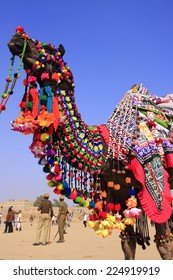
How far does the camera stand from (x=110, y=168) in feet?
15.3

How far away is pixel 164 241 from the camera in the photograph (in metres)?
4.58

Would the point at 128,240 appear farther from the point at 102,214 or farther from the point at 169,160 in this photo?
the point at 169,160

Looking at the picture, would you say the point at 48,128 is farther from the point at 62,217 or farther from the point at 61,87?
the point at 62,217

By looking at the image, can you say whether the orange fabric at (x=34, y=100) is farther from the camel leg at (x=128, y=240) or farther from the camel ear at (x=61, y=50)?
the camel leg at (x=128, y=240)

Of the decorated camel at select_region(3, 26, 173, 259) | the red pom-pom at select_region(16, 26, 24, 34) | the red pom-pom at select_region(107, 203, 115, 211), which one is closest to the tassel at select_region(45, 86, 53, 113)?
the decorated camel at select_region(3, 26, 173, 259)

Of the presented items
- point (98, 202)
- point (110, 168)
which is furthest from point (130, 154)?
point (98, 202)

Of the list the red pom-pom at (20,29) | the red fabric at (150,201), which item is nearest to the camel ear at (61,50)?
the red pom-pom at (20,29)

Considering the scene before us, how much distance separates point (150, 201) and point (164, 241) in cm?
55

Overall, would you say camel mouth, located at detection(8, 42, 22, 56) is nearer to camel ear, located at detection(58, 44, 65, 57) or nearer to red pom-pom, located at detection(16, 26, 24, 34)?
red pom-pom, located at detection(16, 26, 24, 34)

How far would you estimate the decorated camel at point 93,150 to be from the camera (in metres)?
4.42

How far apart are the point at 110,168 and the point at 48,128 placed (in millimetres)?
891

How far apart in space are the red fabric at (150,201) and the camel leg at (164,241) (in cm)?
26

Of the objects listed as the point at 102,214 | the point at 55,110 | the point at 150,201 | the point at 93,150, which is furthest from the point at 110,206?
the point at 55,110

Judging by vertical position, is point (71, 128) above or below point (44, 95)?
below
